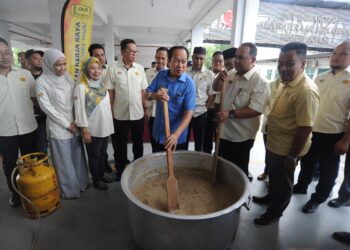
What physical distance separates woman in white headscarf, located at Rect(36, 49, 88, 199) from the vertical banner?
67 centimetres

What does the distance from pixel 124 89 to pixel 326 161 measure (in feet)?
7.13

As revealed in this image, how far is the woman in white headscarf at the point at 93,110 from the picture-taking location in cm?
197

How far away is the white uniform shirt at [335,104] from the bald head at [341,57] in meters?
0.05

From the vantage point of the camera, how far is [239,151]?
198cm

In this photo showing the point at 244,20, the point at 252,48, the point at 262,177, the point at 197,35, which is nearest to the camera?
the point at 252,48

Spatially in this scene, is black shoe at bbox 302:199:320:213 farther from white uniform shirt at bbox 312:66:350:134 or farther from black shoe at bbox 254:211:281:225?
white uniform shirt at bbox 312:66:350:134

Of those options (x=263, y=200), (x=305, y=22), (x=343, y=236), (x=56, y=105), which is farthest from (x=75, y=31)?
(x=305, y=22)

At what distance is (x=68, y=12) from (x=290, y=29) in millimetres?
3884

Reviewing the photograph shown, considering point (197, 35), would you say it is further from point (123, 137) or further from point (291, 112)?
point (291, 112)

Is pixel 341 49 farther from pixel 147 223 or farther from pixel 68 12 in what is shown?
pixel 68 12

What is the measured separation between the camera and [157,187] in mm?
1622

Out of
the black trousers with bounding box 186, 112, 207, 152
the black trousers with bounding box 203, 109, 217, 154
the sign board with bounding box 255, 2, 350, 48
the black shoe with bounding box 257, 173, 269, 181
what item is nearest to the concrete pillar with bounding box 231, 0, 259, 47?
the sign board with bounding box 255, 2, 350, 48

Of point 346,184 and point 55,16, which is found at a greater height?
point 55,16

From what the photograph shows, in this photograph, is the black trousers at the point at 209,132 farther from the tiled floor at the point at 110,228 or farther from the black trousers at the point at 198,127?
the tiled floor at the point at 110,228
